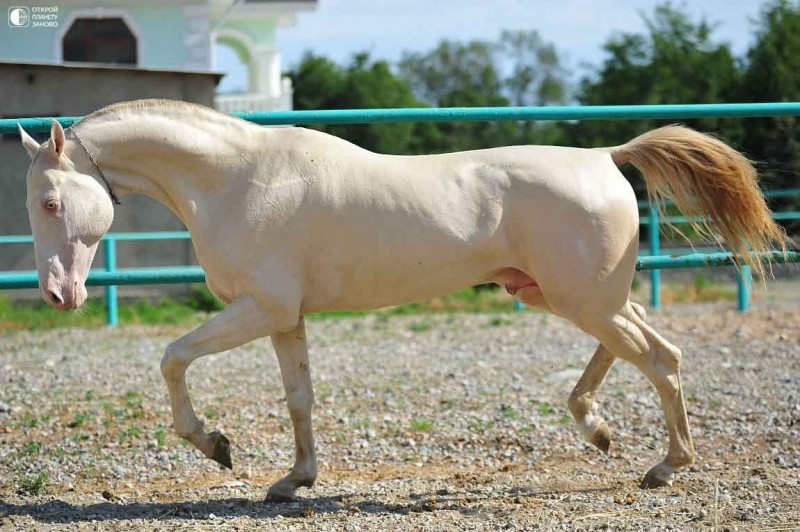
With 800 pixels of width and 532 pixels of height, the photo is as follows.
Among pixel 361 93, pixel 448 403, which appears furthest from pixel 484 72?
pixel 448 403

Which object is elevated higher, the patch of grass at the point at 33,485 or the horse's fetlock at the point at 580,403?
the horse's fetlock at the point at 580,403

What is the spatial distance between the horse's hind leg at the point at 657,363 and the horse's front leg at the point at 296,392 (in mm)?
1257

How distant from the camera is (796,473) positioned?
16.1 ft

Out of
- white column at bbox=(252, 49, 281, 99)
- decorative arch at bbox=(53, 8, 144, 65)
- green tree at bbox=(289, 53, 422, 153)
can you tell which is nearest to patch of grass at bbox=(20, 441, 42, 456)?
decorative arch at bbox=(53, 8, 144, 65)

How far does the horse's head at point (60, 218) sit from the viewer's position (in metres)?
4.16

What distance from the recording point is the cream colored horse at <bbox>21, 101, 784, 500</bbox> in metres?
4.23

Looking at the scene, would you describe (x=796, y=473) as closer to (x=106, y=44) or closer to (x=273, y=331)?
(x=273, y=331)

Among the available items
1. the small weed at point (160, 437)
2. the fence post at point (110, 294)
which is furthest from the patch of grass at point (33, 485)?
the fence post at point (110, 294)

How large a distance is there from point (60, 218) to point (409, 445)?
2.49 metres

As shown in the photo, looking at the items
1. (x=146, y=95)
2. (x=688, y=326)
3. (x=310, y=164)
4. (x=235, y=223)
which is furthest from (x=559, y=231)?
(x=146, y=95)

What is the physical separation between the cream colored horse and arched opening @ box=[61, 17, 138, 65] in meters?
13.9

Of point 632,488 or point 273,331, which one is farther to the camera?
point 632,488

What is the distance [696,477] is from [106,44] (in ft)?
50.5

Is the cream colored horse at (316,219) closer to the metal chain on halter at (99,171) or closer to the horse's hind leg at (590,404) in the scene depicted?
the metal chain on halter at (99,171)
